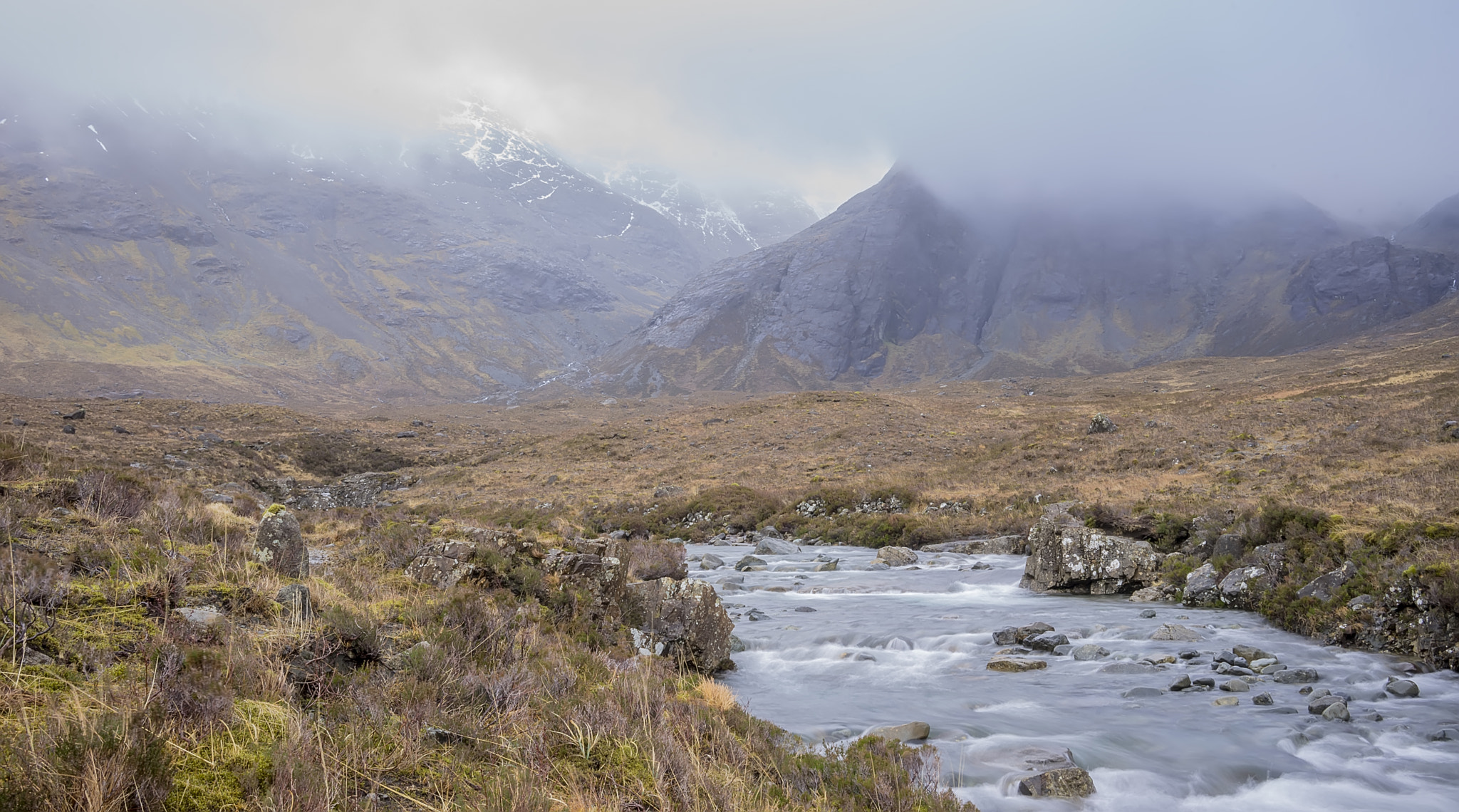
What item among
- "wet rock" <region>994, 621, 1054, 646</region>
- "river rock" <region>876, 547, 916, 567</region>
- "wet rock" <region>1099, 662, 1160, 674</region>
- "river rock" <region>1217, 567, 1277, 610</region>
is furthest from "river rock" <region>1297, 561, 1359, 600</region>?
"river rock" <region>876, 547, 916, 567</region>

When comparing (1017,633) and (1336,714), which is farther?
(1017,633)

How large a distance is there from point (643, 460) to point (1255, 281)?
193 metres

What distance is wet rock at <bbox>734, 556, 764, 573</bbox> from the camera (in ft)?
68.6

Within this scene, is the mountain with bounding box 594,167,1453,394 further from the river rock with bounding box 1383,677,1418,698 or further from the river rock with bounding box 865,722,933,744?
the river rock with bounding box 865,722,933,744

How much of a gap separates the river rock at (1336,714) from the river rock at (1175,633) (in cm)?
321

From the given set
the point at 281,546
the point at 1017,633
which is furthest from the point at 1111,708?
the point at 281,546

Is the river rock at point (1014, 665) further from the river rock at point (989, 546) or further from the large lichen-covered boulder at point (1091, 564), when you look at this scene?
the river rock at point (989, 546)

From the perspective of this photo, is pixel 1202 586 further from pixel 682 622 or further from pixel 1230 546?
pixel 682 622

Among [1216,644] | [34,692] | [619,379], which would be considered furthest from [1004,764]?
[619,379]

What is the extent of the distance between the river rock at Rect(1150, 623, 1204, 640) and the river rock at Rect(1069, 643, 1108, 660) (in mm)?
1076

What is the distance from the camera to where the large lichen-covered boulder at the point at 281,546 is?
8812 millimetres

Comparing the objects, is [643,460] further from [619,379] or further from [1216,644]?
[619,379]

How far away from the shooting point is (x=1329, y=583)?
462 inches

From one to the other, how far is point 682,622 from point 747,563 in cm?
1089
